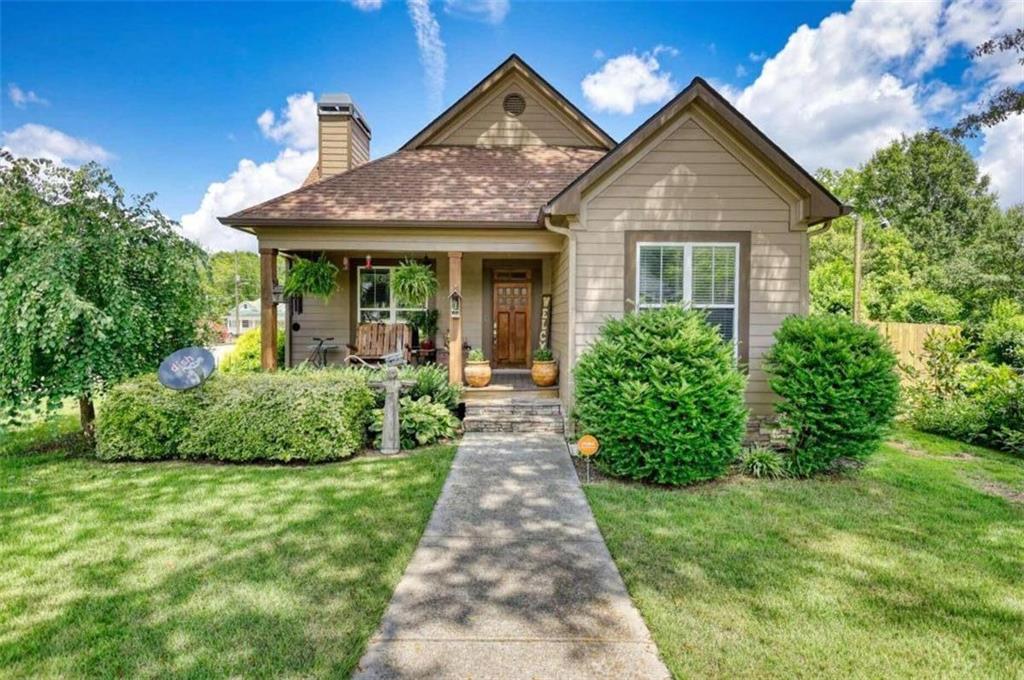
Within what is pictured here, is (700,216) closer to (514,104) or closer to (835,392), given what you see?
(835,392)

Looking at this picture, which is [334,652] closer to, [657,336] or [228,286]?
[657,336]

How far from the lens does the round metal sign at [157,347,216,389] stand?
5.88 meters

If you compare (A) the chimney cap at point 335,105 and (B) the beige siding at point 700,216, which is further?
(A) the chimney cap at point 335,105

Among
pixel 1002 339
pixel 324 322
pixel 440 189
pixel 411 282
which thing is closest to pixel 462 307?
pixel 411 282

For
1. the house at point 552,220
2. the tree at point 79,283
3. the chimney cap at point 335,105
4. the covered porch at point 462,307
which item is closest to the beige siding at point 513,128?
the house at point 552,220

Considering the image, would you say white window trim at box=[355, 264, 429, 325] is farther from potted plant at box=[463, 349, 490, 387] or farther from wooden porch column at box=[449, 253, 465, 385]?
potted plant at box=[463, 349, 490, 387]

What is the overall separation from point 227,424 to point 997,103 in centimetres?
1060

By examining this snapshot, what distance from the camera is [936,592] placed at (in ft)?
10.4

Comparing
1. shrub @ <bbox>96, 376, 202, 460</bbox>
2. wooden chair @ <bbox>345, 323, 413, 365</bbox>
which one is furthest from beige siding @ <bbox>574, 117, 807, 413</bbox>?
shrub @ <bbox>96, 376, 202, 460</bbox>

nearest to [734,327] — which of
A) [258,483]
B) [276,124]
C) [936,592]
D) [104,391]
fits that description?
[936,592]

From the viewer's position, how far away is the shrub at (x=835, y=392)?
543cm

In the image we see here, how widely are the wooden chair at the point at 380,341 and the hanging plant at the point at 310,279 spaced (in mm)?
1050

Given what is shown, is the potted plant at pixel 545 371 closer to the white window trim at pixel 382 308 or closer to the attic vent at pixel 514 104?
the white window trim at pixel 382 308

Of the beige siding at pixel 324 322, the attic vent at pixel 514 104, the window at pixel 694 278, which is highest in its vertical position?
the attic vent at pixel 514 104
